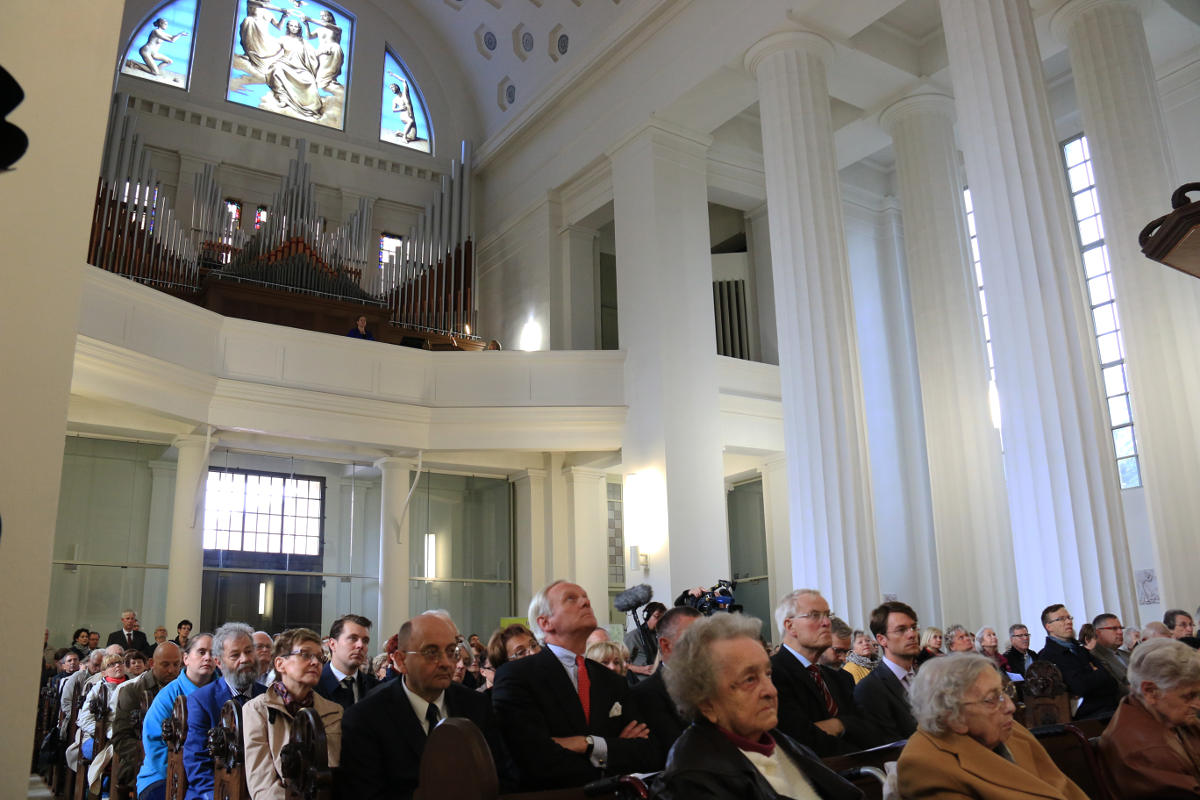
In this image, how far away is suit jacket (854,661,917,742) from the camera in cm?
426

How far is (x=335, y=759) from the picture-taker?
3.92m

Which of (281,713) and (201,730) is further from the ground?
(281,713)

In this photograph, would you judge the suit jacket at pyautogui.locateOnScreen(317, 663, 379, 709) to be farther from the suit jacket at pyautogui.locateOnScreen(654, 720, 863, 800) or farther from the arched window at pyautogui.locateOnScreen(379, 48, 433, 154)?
the arched window at pyautogui.locateOnScreen(379, 48, 433, 154)

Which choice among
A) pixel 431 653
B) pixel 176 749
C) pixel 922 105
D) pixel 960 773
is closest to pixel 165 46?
pixel 922 105

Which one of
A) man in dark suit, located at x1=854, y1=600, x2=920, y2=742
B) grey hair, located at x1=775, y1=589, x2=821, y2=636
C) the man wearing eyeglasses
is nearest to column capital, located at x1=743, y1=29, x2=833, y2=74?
the man wearing eyeglasses

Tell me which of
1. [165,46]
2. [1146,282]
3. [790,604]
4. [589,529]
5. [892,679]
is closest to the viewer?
[790,604]

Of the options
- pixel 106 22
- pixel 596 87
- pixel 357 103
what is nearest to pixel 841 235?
pixel 596 87

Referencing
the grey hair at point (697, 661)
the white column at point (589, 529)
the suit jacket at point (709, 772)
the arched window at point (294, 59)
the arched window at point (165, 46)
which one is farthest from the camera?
the arched window at point (294, 59)

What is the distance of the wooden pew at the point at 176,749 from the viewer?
4.38 metres

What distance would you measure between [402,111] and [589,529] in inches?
325

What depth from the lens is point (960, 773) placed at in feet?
9.25

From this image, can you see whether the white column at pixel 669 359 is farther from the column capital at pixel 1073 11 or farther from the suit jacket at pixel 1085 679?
the suit jacket at pixel 1085 679

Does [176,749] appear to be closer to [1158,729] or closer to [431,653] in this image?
[431,653]

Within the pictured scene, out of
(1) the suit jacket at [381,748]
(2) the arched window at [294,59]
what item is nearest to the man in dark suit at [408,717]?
(1) the suit jacket at [381,748]
